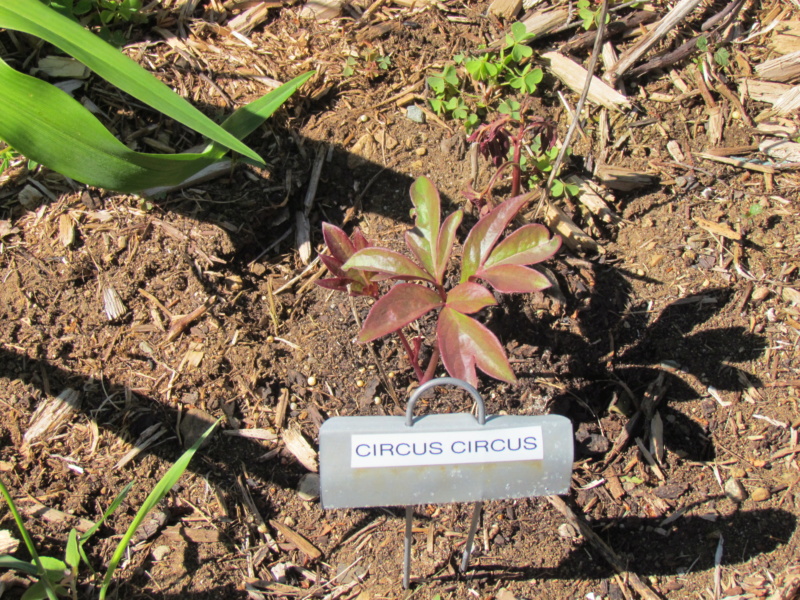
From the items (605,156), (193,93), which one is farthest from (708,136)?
(193,93)

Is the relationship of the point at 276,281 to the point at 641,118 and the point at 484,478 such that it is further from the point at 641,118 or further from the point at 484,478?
the point at 641,118

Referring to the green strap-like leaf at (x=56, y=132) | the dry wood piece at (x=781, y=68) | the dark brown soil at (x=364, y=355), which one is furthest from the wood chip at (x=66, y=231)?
the dry wood piece at (x=781, y=68)

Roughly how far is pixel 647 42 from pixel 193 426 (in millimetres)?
1799

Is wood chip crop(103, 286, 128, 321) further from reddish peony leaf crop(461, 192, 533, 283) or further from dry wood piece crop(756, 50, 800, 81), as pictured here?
dry wood piece crop(756, 50, 800, 81)

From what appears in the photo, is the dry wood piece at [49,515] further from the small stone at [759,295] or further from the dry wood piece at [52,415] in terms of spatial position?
the small stone at [759,295]

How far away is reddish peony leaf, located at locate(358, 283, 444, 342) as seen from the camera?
47.4 inches

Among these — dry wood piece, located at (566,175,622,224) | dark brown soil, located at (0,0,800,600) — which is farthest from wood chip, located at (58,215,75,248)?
dry wood piece, located at (566,175,622,224)

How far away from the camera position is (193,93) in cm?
195

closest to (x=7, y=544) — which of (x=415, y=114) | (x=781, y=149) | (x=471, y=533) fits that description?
(x=471, y=533)

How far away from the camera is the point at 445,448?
109 cm

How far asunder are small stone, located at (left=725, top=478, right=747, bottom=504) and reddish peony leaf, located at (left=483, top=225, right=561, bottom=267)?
0.86 metres

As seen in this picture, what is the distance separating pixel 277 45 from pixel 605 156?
43.5 inches

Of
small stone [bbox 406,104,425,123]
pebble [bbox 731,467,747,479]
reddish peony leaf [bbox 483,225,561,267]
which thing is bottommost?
pebble [bbox 731,467,747,479]

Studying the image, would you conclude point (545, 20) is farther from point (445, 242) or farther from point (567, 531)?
point (567, 531)
